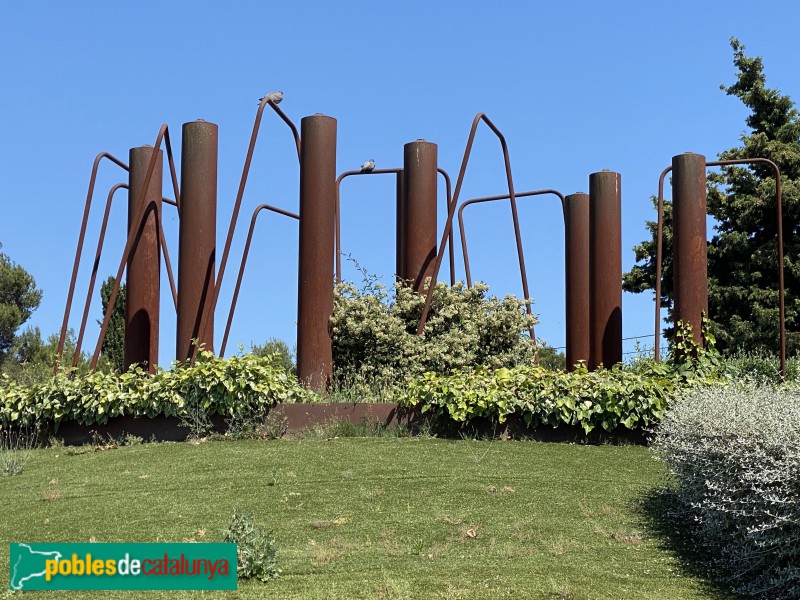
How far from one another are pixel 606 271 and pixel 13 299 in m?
24.4

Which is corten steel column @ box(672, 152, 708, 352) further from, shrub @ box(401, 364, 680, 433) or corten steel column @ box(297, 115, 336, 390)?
corten steel column @ box(297, 115, 336, 390)

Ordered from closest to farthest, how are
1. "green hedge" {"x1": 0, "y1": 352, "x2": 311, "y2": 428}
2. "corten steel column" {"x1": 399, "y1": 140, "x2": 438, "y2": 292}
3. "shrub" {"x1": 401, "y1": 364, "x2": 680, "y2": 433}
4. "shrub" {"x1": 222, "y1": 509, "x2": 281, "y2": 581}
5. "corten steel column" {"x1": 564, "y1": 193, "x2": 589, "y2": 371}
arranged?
"shrub" {"x1": 222, "y1": 509, "x2": 281, "y2": 581}, "shrub" {"x1": 401, "y1": 364, "x2": 680, "y2": 433}, "green hedge" {"x1": 0, "y1": 352, "x2": 311, "y2": 428}, "corten steel column" {"x1": 399, "y1": 140, "x2": 438, "y2": 292}, "corten steel column" {"x1": 564, "y1": 193, "x2": 589, "y2": 371}

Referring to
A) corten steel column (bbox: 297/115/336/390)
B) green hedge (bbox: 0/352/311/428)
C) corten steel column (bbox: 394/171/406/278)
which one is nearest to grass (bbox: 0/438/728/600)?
green hedge (bbox: 0/352/311/428)

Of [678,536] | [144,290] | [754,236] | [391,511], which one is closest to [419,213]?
[144,290]

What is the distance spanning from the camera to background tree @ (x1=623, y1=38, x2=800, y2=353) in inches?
942

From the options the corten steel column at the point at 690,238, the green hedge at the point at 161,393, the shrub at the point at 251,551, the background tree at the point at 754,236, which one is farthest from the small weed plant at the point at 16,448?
the background tree at the point at 754,236

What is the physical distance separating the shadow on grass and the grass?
47 millimetres

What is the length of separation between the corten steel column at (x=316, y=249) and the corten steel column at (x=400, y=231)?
176 centimetres

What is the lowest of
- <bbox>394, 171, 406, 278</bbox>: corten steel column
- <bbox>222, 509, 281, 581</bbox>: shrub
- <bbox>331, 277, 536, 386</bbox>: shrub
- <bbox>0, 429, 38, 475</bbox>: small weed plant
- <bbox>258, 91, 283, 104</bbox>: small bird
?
<bbox>222, 509, 281, 581</bbox>: shrub

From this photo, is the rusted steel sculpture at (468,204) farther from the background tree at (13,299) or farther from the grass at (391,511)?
the background tree at (13,299)

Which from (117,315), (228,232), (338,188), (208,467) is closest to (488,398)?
(208,467)

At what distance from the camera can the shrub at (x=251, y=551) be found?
21.2 feet

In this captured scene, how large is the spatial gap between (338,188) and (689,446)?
819cm

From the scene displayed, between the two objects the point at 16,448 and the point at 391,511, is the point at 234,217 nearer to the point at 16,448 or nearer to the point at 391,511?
the point at 16,448
